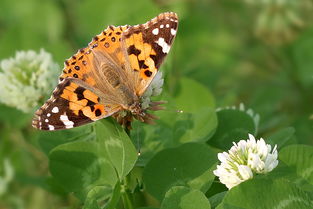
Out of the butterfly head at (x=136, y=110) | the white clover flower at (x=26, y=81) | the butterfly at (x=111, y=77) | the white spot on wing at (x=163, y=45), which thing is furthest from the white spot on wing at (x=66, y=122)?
the white clover flower at (x=26, y=81)

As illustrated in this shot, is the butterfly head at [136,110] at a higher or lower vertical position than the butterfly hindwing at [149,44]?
lower

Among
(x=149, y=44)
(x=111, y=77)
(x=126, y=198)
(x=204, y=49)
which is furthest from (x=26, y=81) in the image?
(x=204, y=49)

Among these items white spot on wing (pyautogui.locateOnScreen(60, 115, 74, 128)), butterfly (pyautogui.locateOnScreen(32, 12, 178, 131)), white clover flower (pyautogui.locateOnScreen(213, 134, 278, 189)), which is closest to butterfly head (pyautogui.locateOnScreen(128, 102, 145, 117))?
butterfly (pyautogui.locateOnScreen(32, 12, 178, 131))

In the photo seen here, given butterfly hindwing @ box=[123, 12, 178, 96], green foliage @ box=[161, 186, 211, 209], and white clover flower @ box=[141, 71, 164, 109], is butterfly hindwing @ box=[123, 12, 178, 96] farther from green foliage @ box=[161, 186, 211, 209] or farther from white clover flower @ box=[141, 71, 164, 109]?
green foliage @ box=[161, 186, 211, 209]

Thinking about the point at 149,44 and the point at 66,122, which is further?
the point at 149,44

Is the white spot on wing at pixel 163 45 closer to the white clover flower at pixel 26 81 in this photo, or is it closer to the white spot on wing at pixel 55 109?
the white spot on wing at pixel 55 109

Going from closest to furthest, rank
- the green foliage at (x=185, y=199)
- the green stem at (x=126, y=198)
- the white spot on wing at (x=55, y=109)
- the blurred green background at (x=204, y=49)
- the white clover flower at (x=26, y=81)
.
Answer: the green foliage at (x=185, y=199), the green stem at (x=126, y=198), the white spot on wing at (x=55, y=109), the white clover flower at (x=26, y=81), the blurred green background at (x=204, y=49)

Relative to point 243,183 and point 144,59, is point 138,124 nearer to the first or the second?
point 144,59

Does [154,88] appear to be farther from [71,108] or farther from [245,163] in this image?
[245,163]
